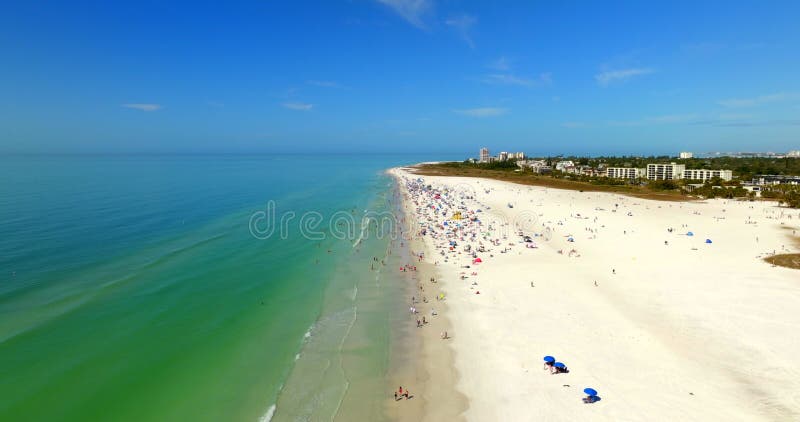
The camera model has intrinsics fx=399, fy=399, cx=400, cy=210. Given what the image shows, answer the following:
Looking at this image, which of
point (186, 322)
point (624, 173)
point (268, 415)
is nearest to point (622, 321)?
point (268, 415)

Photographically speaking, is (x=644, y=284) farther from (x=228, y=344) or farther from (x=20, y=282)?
(x=20, y=282)

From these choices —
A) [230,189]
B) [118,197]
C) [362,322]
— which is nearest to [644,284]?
[362,322]

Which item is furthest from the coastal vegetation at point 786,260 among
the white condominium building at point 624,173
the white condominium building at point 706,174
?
the white condominium building at point 624,173

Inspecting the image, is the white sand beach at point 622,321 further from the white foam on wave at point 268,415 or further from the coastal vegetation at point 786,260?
the white foam on wave at point 268,415

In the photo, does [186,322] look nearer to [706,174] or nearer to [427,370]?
[427,370]

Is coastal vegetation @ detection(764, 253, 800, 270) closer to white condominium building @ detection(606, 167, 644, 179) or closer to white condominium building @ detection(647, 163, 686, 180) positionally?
white condominium building @ detection(606, 167, 644, 179)

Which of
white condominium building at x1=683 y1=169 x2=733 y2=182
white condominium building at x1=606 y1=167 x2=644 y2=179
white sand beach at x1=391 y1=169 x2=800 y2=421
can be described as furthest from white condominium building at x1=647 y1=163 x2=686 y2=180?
white sand beach at x1=391 y1=169 x2=800 y2=421
